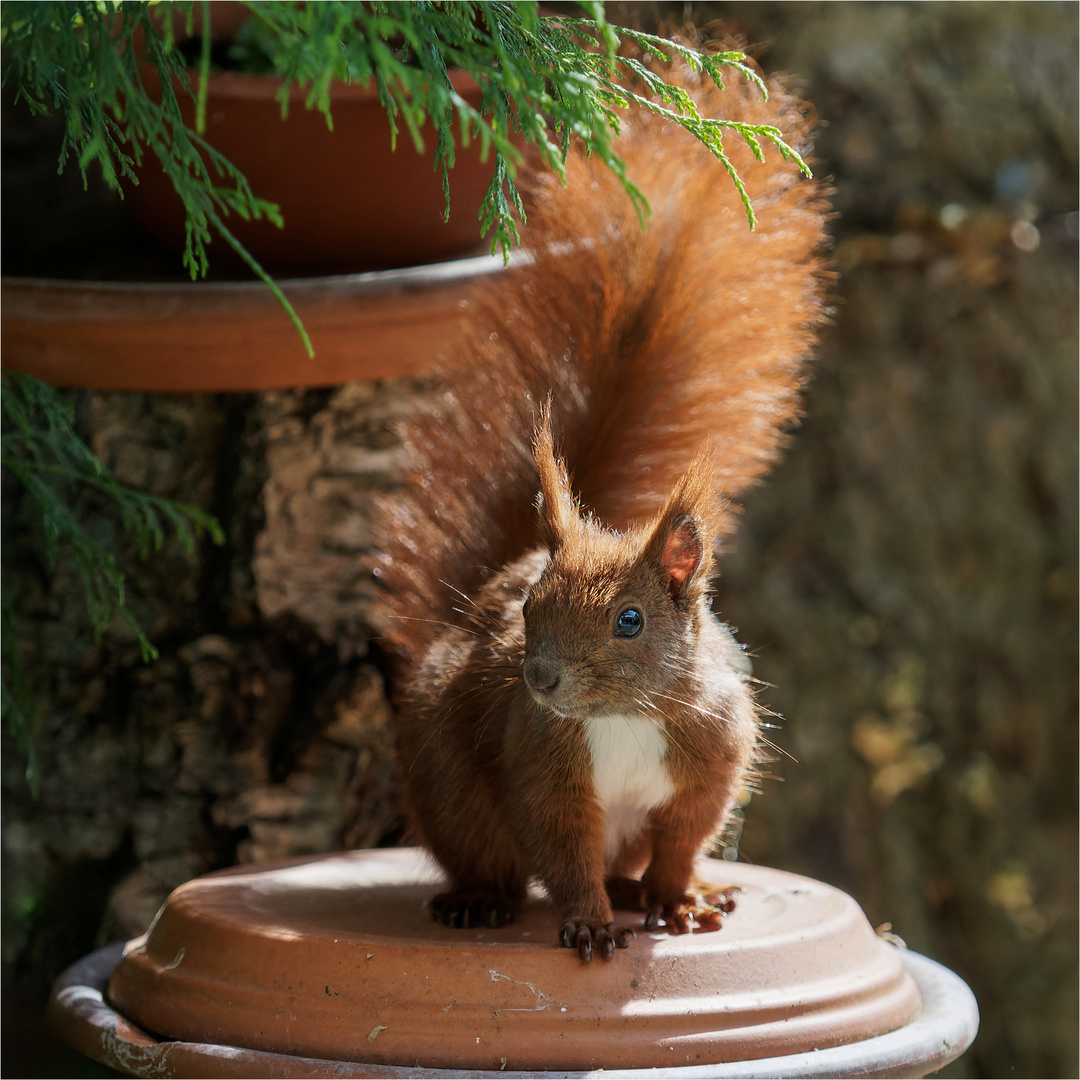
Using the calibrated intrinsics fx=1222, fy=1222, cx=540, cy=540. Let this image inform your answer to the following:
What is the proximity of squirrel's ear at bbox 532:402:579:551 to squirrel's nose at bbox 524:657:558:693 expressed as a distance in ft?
0.31

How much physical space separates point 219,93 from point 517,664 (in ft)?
1.98

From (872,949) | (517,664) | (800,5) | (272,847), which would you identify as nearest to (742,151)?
(517,664)

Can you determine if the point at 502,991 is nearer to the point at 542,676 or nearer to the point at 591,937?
the point at 591,937

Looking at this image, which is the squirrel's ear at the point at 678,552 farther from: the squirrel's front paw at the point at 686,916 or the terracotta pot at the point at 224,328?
the terracotta pot at the point at 224,328

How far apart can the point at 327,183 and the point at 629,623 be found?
1.96ft

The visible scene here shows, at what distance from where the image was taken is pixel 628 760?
0.85 m

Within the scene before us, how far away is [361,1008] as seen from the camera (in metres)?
0.77

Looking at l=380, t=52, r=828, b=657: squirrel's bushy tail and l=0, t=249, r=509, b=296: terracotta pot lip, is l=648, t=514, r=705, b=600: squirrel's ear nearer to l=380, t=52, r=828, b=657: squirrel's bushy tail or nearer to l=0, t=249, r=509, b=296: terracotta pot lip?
l=380, t=52, r=828, b=657: squirrel's bushy tail

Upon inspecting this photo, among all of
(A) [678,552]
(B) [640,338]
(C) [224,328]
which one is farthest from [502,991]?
(C) [224,328]

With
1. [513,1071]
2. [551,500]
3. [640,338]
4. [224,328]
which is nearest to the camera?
[513,1071]

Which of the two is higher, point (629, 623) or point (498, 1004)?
point (629, 623)

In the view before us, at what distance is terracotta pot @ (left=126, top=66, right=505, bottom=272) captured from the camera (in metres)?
1.12

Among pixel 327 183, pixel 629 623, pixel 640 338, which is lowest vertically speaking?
pixel 629 623

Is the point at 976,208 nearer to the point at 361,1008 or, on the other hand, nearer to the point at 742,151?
the point at 742,151
